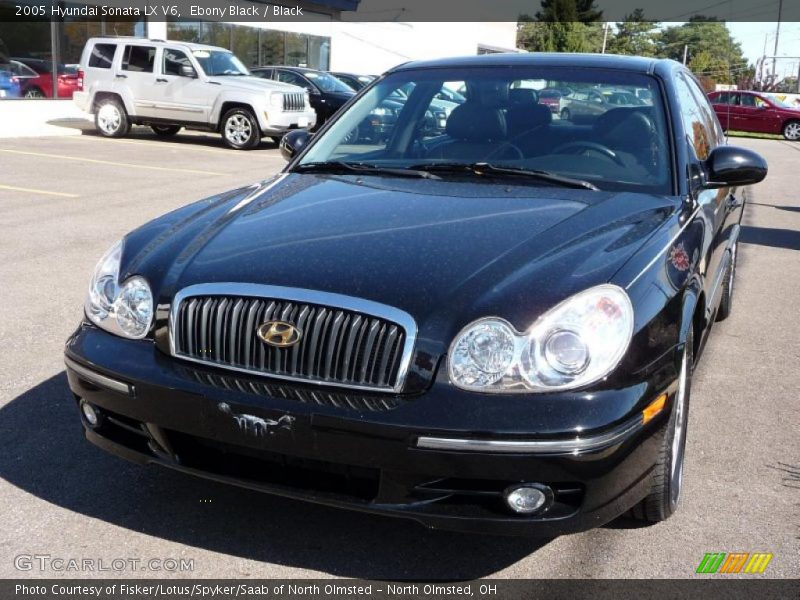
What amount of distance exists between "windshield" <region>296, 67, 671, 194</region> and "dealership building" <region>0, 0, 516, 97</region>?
1653 centimetres

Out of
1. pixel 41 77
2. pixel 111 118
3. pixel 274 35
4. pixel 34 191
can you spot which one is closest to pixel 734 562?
pixel 34 191

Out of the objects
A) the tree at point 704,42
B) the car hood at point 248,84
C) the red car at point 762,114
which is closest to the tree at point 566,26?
the tree at point 704,42

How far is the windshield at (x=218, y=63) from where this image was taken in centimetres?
1769

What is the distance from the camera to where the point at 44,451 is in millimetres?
3686

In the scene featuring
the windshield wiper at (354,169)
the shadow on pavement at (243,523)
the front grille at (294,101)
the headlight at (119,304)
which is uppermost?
the windshield wiper at (354,169)

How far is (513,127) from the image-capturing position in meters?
4.16

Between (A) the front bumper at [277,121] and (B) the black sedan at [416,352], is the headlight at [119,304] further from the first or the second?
(A) the front bumper at [277,121]

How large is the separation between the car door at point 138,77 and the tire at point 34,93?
3017mm

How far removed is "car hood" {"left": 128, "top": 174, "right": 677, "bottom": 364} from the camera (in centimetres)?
275

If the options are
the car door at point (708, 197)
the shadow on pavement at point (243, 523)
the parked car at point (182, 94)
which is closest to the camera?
the shadow on pavement at point (243, 523)

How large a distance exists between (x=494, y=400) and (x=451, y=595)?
0.69 meters

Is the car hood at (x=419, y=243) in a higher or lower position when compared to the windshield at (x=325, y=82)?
lower

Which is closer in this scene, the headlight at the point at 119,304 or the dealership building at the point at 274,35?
the headlight at the point at 119,304

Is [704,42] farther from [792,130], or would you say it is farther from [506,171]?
[506,171]
